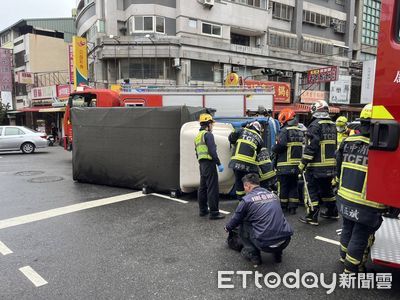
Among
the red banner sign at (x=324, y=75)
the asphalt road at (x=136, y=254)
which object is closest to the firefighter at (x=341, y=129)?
A: the asphalt road at (x=136, y=254)

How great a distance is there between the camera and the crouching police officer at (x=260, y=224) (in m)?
3.81

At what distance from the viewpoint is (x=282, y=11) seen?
3144 centimetres

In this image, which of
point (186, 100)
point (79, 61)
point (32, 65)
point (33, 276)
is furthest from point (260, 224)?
point (32, 65)

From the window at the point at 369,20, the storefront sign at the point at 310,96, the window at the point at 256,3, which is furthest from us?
the window at the point at 369,20

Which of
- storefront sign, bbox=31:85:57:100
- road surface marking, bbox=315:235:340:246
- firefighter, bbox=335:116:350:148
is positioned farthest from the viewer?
storefront sign, bbox=31:85:57:100

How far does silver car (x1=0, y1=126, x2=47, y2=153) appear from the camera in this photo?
15.9m

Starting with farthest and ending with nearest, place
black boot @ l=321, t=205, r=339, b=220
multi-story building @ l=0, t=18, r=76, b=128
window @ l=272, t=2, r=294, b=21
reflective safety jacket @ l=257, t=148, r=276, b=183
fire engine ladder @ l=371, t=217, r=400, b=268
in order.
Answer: window @ l=272, t=2, r=294, b=21
multi-story building @ l=0, t=18, r=76, b=128
reflective safety jacket @ l=257, t=148, r=276, b=183
black boot @ l=321, t=205, r=339, b=220
fire engine ladder @ l=371, t=217, r=400, b=268

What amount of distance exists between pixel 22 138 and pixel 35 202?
10.8 metres

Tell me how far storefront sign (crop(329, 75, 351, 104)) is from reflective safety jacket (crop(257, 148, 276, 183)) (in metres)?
29.9

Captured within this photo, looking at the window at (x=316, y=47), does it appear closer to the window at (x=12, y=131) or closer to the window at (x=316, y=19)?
the window at (x=316, y=19)

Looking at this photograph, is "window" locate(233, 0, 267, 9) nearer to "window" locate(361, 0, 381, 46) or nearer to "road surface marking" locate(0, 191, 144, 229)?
"window" locate(361, 0, 381, 46)

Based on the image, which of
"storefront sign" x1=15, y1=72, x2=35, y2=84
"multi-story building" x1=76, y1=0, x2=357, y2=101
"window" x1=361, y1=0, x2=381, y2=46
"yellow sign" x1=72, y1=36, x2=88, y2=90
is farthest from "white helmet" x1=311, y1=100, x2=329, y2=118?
"window" x1=361, y1=0, x2=381, y2=46

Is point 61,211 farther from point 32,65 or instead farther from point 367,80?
point 32,65

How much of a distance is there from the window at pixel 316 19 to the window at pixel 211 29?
37.7ft
